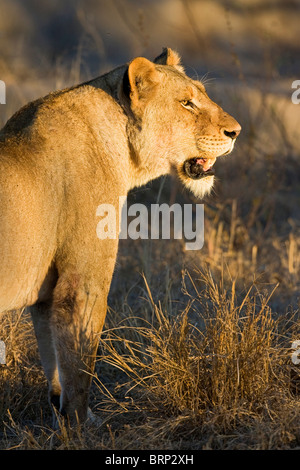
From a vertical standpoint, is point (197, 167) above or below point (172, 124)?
below

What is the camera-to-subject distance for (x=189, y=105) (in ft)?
13.3

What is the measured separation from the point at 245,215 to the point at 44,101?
14.5 feet

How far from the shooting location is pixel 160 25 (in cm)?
1714

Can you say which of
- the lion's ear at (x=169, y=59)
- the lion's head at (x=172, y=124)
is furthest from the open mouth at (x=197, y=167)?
the lion's ear at (x=169, y=59)

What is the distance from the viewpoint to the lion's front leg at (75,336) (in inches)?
139

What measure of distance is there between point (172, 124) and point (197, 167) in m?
0.31

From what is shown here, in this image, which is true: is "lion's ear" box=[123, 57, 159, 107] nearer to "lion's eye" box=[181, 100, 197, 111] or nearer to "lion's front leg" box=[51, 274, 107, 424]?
"lion's eye" box=[181, 100, 197, 111]

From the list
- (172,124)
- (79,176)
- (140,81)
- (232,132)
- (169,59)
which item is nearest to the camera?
(79,176)

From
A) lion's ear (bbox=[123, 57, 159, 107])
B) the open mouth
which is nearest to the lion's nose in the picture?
the open mouth

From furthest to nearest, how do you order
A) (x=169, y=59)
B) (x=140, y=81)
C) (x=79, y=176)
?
(x=169, y=59), (x=140, y=81), (x=79, y=176)

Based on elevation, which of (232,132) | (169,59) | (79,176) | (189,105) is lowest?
(79,176)

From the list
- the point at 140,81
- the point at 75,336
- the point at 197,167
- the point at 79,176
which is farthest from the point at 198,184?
the point at 75,336

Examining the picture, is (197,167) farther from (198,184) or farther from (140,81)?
(140,81)
